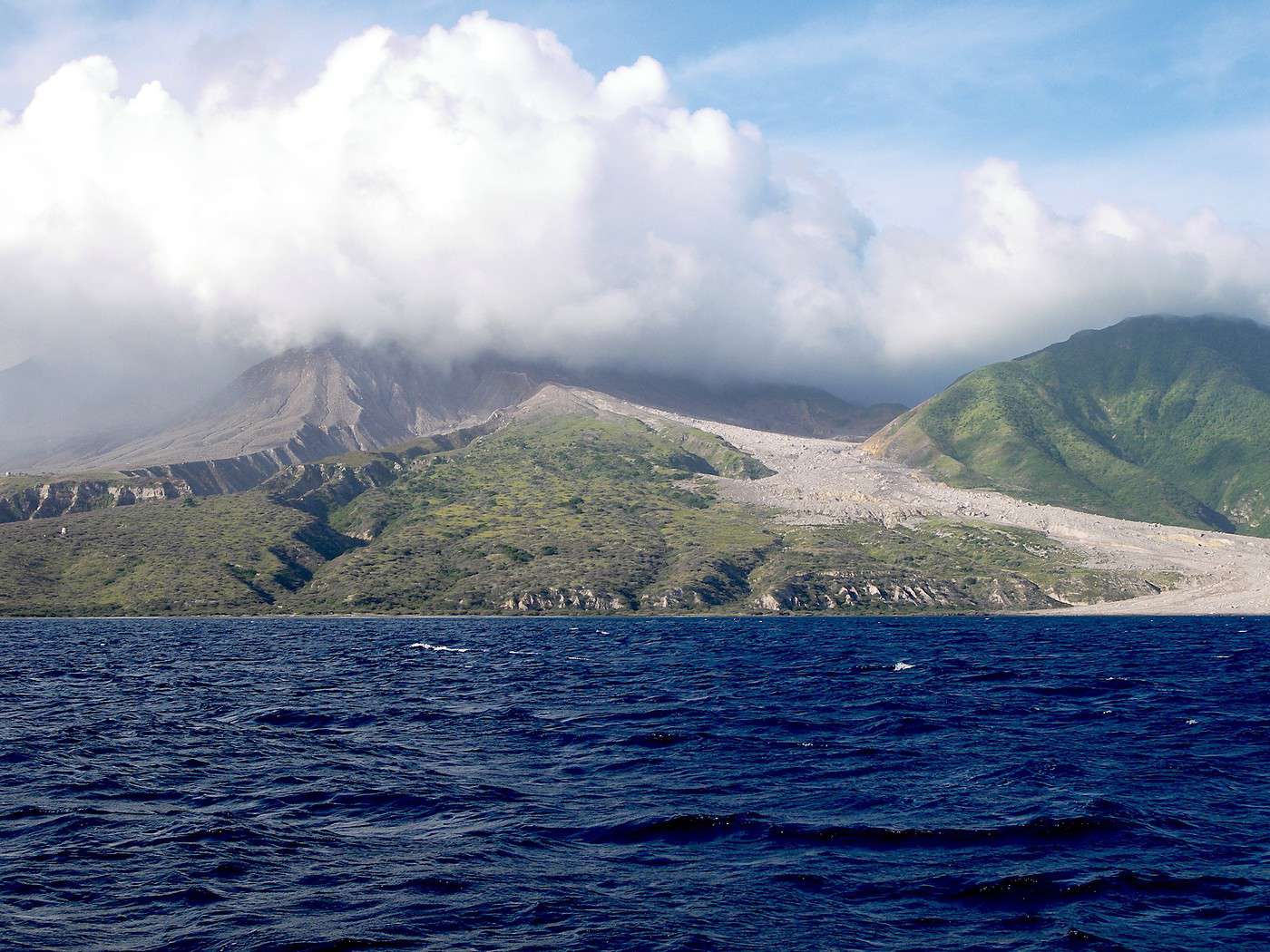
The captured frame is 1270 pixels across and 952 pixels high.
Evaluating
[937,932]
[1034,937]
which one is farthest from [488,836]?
[1034,937]

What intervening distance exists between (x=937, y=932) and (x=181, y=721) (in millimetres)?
69153

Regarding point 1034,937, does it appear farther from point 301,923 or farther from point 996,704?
point 996,704

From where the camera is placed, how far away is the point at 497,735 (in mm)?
75375

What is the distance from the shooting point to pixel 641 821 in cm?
4828

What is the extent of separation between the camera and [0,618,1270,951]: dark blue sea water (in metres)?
35.1

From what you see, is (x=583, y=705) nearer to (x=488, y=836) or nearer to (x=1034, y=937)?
(x=488, y=836)

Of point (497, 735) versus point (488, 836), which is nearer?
point (488, 836)

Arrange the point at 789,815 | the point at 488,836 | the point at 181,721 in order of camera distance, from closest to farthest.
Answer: the point at 488,836, the point at 789,815, the point at 181,721

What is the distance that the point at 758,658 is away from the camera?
15512cm

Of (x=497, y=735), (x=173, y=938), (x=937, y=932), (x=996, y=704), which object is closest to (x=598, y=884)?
(x=937, y=932)

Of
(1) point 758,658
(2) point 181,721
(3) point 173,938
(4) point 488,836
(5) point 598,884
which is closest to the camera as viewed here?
(3) point 173,938

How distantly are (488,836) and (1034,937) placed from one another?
2338cm

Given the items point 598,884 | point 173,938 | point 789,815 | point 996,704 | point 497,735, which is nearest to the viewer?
point 173,938

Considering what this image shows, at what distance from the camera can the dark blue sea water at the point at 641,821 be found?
115 feet
